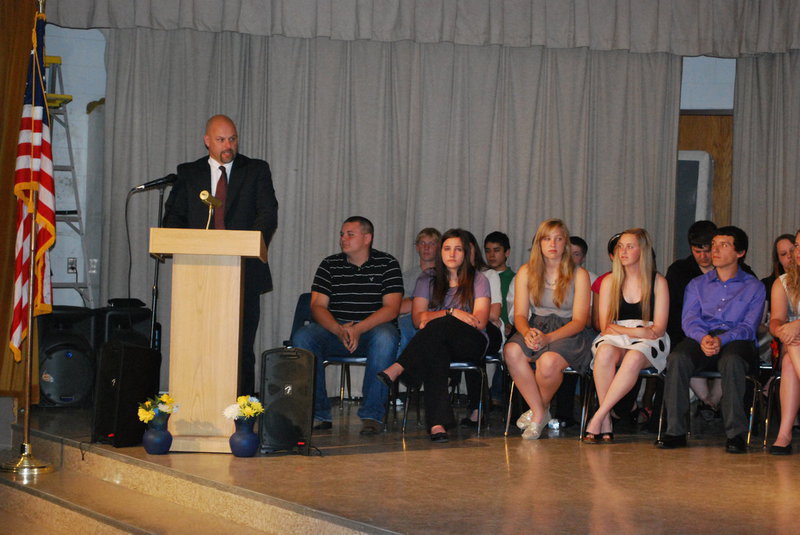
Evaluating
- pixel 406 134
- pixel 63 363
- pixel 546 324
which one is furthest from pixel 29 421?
pixel 406 134

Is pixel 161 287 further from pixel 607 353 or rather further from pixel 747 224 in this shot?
pixel 747 224

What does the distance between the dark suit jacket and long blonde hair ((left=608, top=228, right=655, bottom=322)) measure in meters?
2.02

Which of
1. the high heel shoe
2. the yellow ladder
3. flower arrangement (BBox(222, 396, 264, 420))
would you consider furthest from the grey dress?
the yellow ladder

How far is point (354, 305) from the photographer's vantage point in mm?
5797

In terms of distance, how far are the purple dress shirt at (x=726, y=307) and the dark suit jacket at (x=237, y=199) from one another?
2.49 metres

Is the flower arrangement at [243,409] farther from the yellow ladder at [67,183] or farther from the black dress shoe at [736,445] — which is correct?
the yellow ladder at [67,183]

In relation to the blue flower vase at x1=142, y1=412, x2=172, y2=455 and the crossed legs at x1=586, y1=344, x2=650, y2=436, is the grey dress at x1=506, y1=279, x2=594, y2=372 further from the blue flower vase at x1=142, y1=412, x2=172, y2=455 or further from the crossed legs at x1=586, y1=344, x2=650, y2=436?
the blue flower vase at x1=142, y1=412, x2=172, y2=455

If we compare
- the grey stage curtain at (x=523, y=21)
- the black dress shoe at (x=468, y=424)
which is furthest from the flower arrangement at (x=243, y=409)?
the grey stage curtain at (x=523, y=21)

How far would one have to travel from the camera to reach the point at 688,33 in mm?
7371

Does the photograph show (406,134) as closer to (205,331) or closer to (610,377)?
(610,377)

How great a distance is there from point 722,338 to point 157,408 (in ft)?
10.2

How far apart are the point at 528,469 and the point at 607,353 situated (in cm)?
122

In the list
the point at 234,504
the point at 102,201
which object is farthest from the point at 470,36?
the point at 234,504

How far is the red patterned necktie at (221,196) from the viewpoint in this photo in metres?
4.93
